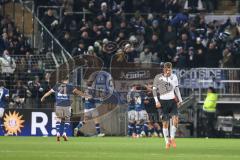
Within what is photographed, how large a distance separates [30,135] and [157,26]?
7874 mm

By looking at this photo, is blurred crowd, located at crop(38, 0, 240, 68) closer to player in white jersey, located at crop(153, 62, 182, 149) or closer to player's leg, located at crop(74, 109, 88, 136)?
player's leg, located at crop(74, 109, 88, 136)

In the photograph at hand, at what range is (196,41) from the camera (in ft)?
130

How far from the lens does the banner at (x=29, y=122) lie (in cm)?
3719

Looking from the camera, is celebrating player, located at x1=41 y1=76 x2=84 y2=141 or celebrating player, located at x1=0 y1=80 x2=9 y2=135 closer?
celebrating player, located at x1=41 y1=76 x2=84 y2=141

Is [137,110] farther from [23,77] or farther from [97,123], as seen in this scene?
[23,77]

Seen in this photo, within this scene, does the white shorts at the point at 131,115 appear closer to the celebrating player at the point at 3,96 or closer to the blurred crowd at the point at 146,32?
the blurred crowd at the point at 146,32

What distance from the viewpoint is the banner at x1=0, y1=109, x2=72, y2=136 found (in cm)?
3719

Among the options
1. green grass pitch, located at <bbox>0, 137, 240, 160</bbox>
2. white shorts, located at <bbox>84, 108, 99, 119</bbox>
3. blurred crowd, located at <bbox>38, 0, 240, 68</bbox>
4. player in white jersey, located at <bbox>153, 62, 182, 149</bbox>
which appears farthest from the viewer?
blurred crowd, located at <bbox>38, 0, 240, 68</bbox>

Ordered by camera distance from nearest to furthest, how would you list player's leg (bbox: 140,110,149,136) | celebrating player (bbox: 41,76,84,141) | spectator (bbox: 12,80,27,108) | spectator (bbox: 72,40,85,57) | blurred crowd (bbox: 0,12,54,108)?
1. celebrating player (bbox: 41,76,84,141)
2. blurred crowd (bbox: 0,12,54,108)
3. spectator (bbox: 12,80,27,108)
4. player's leg (bbox: 140,110,149,136)
5. spectator (bbox: 72,40,85,57)

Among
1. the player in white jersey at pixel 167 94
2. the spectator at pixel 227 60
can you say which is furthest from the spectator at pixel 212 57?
the player in white jersey at pixel 167 94

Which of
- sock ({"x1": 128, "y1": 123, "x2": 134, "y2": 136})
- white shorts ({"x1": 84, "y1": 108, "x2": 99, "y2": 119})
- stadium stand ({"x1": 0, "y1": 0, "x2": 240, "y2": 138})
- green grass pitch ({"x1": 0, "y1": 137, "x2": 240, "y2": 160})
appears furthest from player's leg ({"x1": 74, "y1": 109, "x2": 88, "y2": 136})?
green grass pitch ({"x1": 0, "y1": 137, "x2": 240, "y2": 160})

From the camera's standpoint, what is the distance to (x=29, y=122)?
37.3m

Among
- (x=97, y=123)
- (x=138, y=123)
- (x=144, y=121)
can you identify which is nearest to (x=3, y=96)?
(x=97, y=123)

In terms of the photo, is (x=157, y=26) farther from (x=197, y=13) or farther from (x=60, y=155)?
(x=60, y=155)
